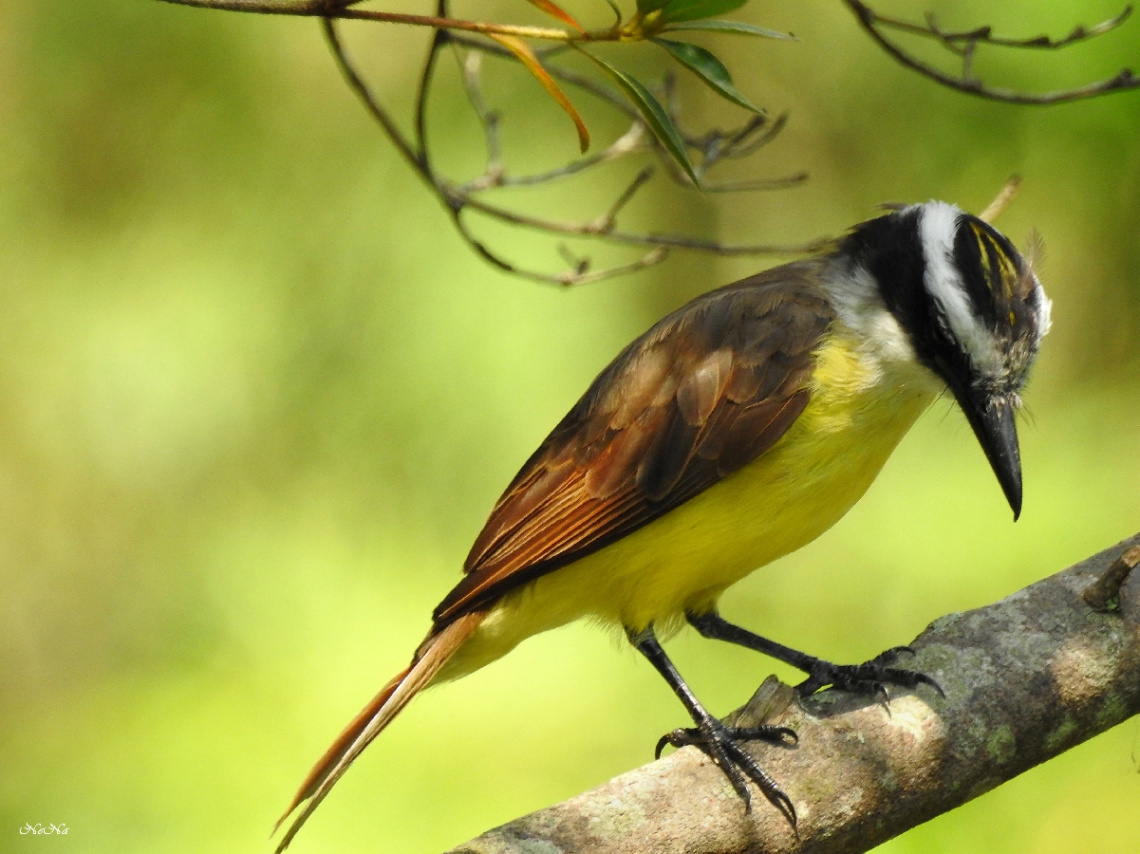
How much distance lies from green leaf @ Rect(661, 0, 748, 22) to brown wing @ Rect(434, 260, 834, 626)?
1231 mm

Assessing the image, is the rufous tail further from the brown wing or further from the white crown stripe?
the white crown stripe

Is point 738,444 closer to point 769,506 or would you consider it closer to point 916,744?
point 769,506

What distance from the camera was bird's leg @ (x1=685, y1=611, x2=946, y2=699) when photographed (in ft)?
9.73

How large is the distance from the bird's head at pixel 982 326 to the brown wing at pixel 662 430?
301mm

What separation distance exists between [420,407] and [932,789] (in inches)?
143

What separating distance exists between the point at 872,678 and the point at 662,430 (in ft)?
2.66

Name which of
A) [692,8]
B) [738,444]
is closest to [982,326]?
[738,444]

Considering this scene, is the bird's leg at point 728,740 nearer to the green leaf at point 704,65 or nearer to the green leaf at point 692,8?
the green leaf at point 704,65

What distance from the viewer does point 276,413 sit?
240 inches

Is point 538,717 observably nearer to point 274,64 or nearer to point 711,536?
point 711,536

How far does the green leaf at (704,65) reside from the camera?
2.19m

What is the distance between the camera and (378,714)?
320cm
